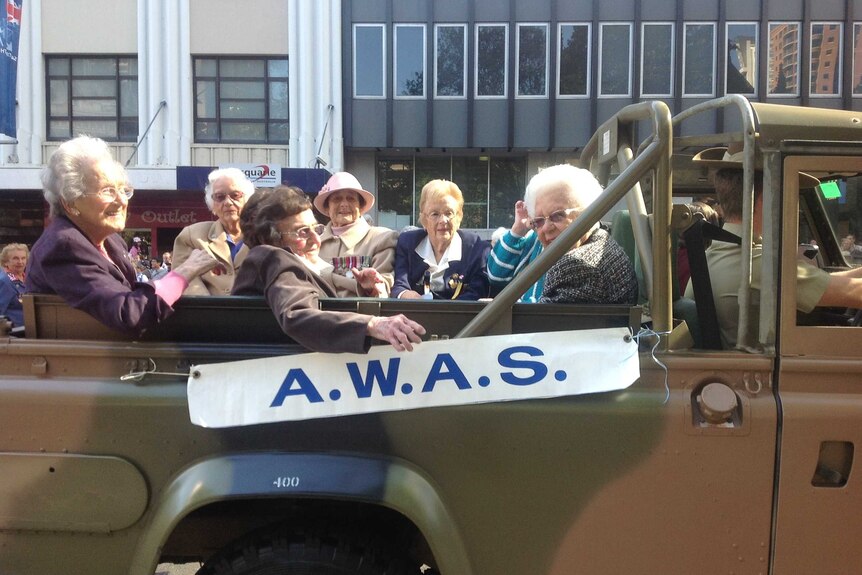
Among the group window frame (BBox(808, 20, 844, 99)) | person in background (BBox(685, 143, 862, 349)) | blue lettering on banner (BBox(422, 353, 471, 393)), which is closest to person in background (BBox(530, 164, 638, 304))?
person in background (BBox(685, 143, 862, 349))

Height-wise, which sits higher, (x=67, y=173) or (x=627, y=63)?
(x=627, y=63)

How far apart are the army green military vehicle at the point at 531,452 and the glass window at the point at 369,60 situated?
1755 centimetres

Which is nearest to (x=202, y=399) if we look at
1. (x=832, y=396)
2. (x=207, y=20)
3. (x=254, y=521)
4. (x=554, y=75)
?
(x=254, y=521)

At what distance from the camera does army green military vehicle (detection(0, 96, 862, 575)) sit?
1.90 metres

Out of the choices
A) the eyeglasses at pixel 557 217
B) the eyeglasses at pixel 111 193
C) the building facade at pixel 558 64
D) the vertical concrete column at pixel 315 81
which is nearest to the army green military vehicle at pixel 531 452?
the eyeglasses at pixel 557 217

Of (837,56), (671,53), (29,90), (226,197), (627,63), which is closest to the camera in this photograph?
(226,197)

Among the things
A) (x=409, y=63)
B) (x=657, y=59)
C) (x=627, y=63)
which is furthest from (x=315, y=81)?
(x=657, y=59)

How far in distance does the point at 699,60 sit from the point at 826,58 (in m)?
3.29

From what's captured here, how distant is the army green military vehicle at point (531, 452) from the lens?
1.90 metres

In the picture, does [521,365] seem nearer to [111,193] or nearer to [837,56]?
[111,193]

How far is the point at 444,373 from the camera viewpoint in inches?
77.7

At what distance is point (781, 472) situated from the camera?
1884mm

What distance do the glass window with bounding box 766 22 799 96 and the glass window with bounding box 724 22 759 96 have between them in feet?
1.27

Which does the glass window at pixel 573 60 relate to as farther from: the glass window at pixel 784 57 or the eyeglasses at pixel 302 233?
the eyeglasses at pixel 302 233
